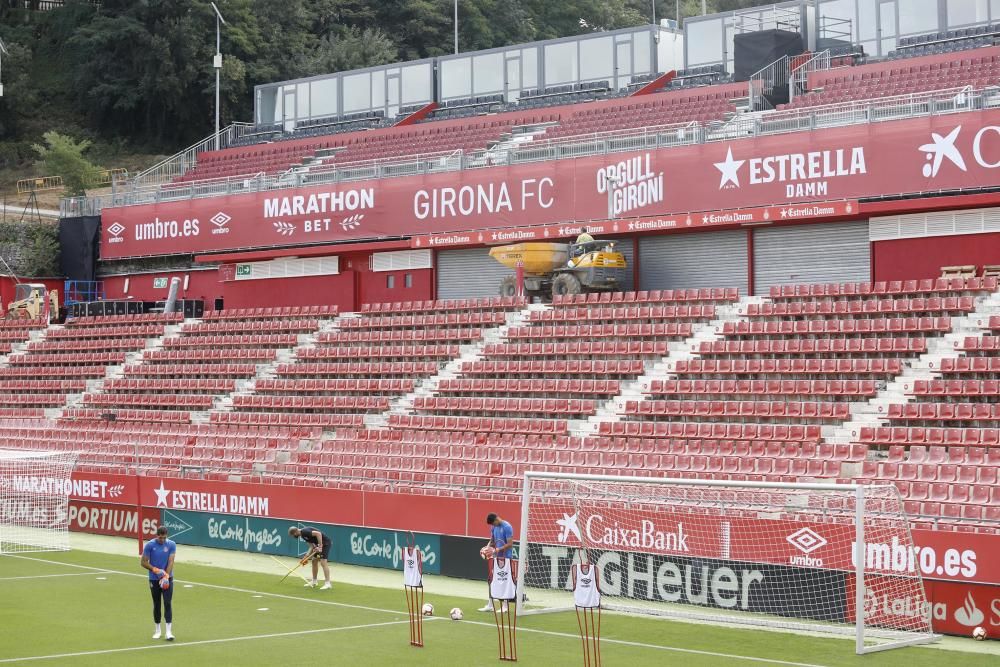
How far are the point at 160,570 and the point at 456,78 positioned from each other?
117 feet

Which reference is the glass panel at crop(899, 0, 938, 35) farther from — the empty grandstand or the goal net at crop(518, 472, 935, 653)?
the goal net at crop(518, 472, 935, 653)

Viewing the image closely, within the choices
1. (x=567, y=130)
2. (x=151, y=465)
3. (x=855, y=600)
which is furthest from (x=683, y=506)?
(x=567, y=130)

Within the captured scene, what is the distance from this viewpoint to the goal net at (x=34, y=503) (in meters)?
28.0

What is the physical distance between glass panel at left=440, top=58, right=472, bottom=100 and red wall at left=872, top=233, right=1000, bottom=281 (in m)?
23.4

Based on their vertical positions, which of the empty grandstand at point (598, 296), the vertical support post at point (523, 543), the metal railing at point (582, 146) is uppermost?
the metal railing at point (582, 146)

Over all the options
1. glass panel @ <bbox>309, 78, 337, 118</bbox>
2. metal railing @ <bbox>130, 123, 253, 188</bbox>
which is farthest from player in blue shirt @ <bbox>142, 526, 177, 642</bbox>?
glass panel @ <bbox>309, 78, 337, 118</bbox>

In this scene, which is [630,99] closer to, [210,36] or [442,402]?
[442,402]

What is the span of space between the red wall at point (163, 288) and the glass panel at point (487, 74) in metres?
12.6

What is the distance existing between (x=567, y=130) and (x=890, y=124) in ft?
45.4

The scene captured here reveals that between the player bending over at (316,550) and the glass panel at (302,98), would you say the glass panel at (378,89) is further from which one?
the player bending over at (316,550)

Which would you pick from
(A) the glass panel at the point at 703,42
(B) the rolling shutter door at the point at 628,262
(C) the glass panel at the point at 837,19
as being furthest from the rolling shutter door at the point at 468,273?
(C) the glass panel at the point at 837,19

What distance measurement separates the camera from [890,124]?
29266 mm

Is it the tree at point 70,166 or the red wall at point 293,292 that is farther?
the tree at point 70,166

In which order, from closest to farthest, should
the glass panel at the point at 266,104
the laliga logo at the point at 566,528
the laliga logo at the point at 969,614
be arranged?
the laliga logo at the point at 969,614, the laliga logo at the point at 566,528, the glass panel at the point at 266,104
